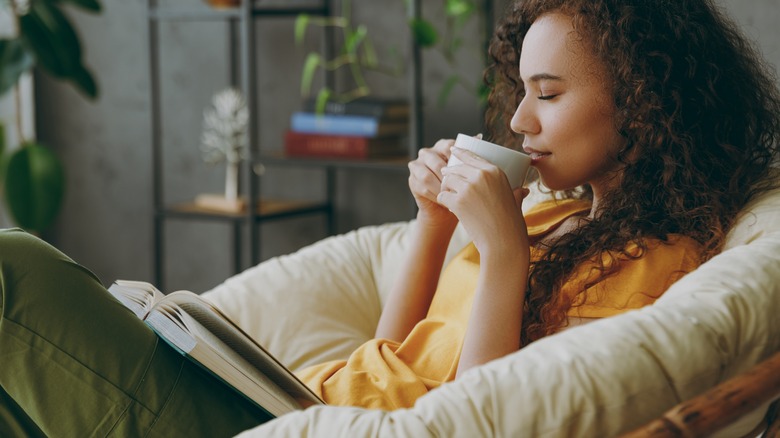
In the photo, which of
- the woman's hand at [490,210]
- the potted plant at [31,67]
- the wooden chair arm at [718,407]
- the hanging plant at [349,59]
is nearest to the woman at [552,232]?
the woman's hand at [490,210]

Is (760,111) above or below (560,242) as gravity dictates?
above

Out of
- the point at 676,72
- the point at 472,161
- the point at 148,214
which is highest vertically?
the point at 676,72

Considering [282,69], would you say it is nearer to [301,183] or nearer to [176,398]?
[301,183]

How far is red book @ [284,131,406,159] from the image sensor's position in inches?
99.0

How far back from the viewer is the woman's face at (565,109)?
3.80 ft

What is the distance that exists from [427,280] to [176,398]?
445 millimetres

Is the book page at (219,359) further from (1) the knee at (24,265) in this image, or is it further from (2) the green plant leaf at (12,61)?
(2) the green plant leaf at (12,61)

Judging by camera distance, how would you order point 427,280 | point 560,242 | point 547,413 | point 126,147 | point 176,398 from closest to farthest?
point 547,413
point 176,398
point 560,242
point 427,280
point 126,147

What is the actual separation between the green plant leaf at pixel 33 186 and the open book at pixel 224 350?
170cm

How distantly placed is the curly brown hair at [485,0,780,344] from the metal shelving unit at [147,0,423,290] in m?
1.22

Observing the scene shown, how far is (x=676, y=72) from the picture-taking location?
117 cm

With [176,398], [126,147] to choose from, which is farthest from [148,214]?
[176,398]

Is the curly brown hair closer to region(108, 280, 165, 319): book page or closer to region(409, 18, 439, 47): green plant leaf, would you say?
region(108, 280, 165, 319): book page

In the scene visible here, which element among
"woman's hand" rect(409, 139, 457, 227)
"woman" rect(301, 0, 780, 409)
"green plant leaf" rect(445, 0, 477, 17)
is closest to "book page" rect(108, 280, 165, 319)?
"woman" rect(301, 0, 780, 409)
